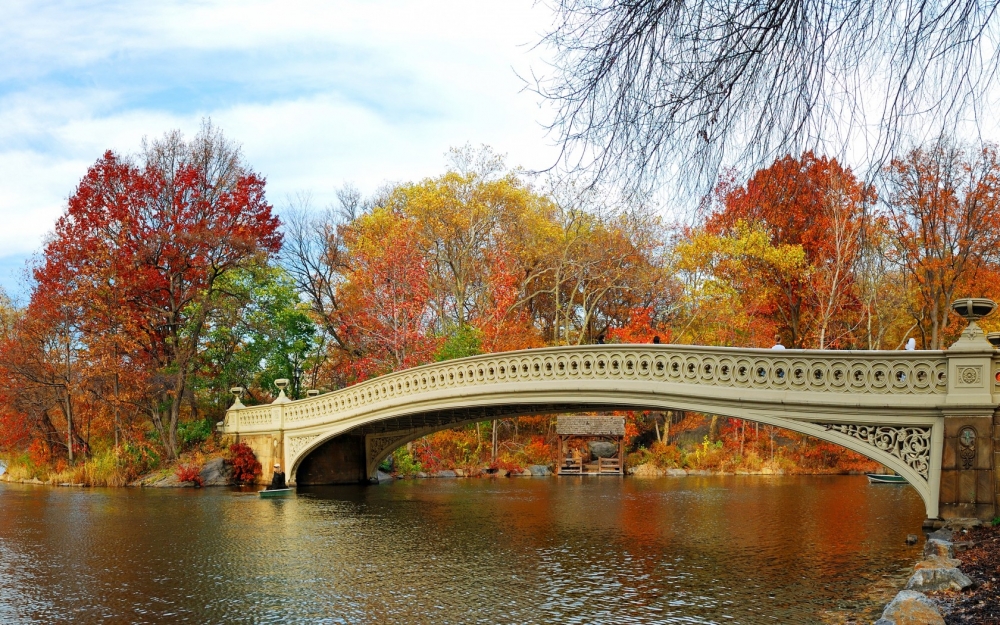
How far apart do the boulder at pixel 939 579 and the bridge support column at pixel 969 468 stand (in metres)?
3.95

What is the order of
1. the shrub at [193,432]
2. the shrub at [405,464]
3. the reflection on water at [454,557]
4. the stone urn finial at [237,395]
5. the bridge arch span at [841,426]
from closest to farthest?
the reflection on water at [454,557] < the bridge arch span at [841,426] < the stone urn finial at [237,395] < the shrub at [193,432] < the shrub at [405,464]

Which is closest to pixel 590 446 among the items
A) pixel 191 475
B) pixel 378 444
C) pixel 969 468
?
pixel 378 444

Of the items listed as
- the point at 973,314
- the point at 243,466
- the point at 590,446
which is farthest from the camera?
the point at 590,446

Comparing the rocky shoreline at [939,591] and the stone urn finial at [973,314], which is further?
the stone urn finial at [973,314]

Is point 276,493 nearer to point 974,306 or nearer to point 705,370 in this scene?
point 705,370

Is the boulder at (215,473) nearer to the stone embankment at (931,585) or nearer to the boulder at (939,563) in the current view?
the stone embankment at (931,585)

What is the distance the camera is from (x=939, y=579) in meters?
8.38

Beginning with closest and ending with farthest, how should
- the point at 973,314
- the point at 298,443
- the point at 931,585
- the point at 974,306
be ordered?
the point at 931,585, the point at 974,306, the point at 973,314, the point at 298,443

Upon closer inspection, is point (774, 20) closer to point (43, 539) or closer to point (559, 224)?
point (43, 539)

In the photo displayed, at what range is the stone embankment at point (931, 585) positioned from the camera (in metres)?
7.09

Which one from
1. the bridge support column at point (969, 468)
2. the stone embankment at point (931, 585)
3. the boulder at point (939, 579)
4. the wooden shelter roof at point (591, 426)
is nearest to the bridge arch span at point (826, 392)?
the bridge support column at point (969, 468)

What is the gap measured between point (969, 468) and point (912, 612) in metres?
5.93

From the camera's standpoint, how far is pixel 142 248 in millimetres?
28094

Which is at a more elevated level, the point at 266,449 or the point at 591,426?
the point at 591,426
